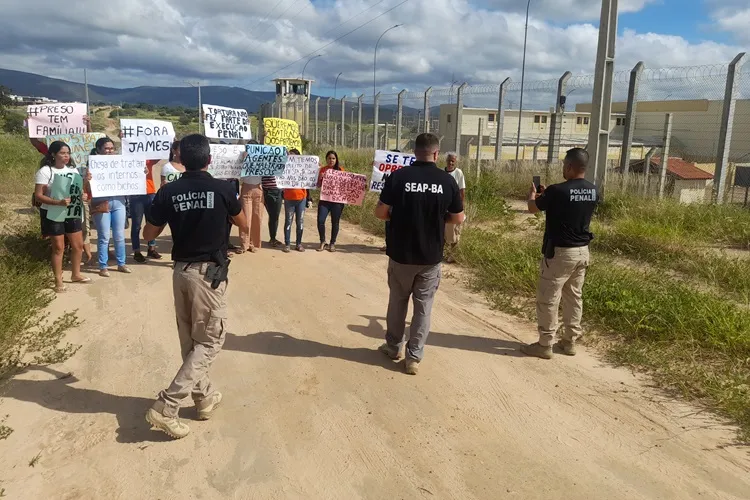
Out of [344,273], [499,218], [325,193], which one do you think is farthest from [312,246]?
[499,218]

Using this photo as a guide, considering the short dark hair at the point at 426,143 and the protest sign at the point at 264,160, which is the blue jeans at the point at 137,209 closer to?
the protest sign at the point at 264,160

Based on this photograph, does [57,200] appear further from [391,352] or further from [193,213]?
[391,352]

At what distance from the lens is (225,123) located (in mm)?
9750

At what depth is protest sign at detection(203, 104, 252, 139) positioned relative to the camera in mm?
9403

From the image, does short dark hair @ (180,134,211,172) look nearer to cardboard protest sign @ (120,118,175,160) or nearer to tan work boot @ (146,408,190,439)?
tan work boot @ (146,408,190,439)

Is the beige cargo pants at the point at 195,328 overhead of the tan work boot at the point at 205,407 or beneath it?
overhead

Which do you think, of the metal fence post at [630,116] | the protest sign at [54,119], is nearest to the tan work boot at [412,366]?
the protest sign at [54,119]

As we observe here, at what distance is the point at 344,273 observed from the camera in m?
8.19

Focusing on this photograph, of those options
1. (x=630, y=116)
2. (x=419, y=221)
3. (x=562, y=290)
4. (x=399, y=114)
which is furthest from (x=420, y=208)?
(x=399, y=114)

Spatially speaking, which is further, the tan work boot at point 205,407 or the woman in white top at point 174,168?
the woman in white top at point 174,168

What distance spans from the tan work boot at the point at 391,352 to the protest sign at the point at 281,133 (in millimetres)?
5676

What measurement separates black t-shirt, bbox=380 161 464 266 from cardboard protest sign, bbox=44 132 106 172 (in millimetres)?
5493

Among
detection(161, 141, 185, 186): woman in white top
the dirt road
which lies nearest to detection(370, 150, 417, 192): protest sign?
detection(161, 141, 185, 186): woman in white top

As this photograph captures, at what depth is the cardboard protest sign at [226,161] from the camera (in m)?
8.86
